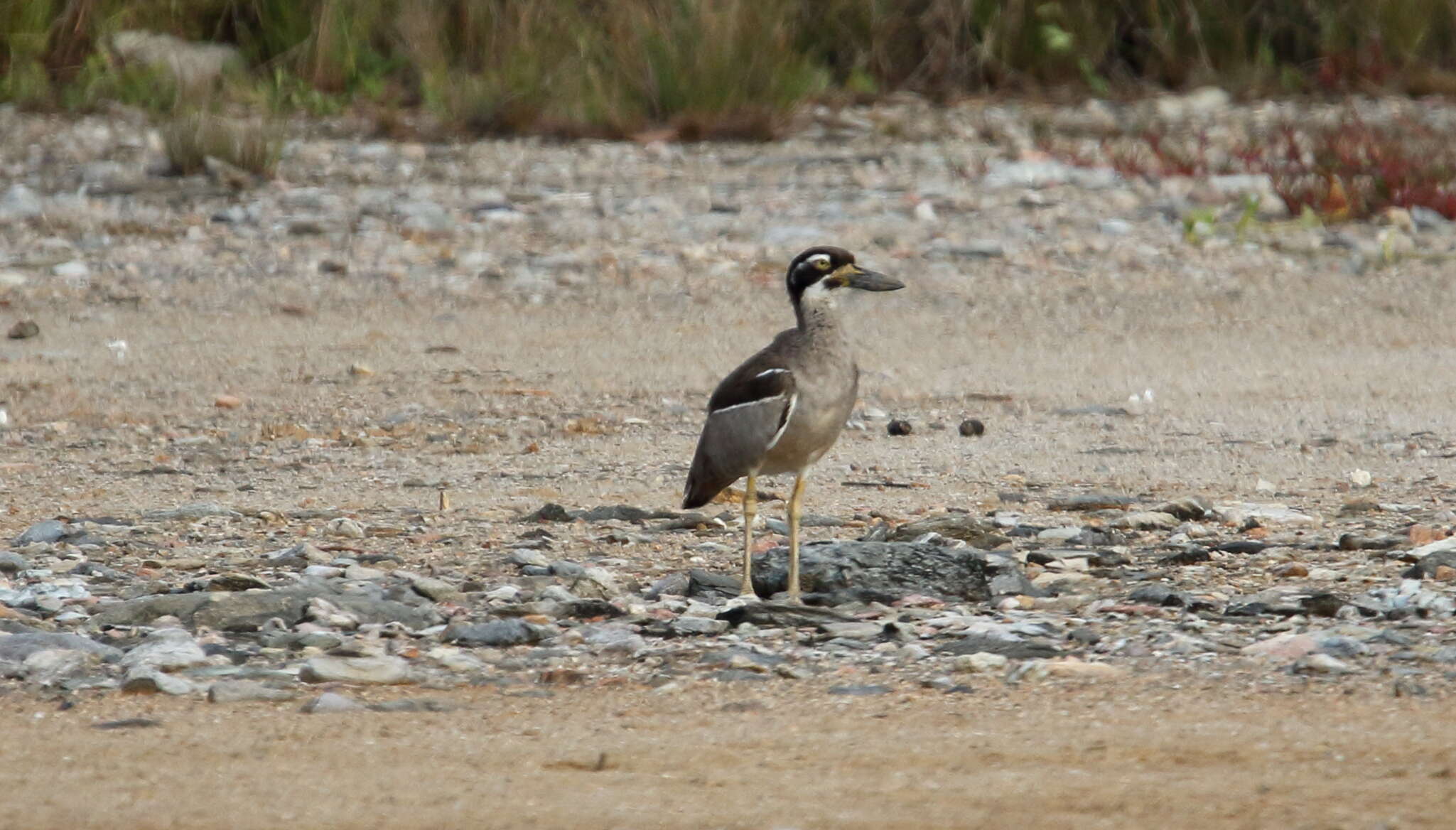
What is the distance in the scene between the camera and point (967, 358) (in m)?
10.3

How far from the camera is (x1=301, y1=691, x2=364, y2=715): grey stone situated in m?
4.95

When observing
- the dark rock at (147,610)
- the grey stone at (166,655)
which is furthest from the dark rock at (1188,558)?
the grey stone at (166,655)

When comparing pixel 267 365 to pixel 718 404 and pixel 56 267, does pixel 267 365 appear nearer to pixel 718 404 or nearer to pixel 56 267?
pixel 56 267

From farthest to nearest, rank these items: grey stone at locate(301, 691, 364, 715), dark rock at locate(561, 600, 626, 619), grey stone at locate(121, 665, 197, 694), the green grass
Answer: the green grass
dark rock at locate(561, 600, 626, 619)
grey stone at locate(121, 665, 197, 694)
grey stone at locate(301, 691, 364, 715)

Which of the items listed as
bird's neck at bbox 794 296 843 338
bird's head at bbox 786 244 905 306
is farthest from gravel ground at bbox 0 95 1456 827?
bird's head at bbox 786 244 905 306

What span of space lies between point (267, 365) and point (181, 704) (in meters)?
5.13

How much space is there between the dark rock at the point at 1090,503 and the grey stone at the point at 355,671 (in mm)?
2781

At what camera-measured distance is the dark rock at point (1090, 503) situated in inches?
292

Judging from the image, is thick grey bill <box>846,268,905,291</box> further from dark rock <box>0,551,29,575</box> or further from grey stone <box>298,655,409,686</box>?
dark rock <box>0,551,29,575</box>

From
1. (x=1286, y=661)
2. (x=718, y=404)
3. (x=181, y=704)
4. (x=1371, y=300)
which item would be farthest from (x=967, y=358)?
(x=181, y=704)

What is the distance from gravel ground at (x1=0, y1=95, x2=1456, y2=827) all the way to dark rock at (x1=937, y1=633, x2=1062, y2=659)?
1 cm

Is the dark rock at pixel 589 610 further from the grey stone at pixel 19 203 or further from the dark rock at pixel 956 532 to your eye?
the grey stone at pixel 19 203

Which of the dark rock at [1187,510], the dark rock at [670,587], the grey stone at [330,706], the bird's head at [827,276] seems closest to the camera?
the grey stone at [330,706]

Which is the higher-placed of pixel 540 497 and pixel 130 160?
pixel 130 160
